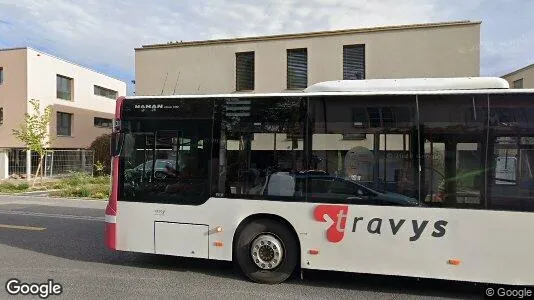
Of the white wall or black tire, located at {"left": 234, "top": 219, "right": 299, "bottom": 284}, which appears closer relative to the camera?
black tire, located at {"left": 234, "top": 219, "right": 299, "bottom": 284}

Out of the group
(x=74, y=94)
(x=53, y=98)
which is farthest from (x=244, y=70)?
(x=74, y=94)

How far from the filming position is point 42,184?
2239cm

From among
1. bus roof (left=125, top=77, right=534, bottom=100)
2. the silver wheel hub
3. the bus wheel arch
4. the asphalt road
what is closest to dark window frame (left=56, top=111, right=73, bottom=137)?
the asphalt road

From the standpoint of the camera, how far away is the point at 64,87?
31.7 m

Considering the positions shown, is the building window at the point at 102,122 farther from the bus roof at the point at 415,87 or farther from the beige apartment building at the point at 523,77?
the bus roof at the point at 415,87

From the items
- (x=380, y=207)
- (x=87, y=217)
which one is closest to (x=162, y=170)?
(x=380, y=207)

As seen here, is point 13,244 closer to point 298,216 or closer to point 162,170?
point 162,170

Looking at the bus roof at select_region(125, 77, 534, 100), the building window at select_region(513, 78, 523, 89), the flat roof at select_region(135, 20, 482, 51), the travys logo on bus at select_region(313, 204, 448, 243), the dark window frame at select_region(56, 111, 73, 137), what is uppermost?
the flat roof at select_region(135, 20, 482, 51)

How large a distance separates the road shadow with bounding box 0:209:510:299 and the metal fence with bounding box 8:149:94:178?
2038cm

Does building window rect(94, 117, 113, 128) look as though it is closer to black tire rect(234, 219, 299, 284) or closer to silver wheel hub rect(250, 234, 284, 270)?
black tire rect(234, 219, 299, 284)

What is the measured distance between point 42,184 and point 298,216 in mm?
21125

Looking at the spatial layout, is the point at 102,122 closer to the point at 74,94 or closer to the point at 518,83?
the point at 74,94

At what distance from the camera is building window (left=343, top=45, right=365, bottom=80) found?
755 inches

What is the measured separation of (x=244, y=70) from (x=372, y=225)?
16.3 meters
